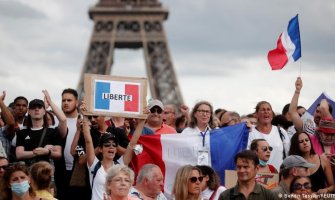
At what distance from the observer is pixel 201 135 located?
12.4 metres

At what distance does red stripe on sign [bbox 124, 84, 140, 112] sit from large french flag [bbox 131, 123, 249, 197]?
2.02 ft

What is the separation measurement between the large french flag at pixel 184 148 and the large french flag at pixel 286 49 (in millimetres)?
1873

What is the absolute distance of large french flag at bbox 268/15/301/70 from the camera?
545 inches

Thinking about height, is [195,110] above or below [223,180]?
above

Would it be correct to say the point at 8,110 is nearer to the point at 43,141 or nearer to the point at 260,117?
the point at 43,141

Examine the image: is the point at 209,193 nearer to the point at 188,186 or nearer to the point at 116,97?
the point at 188,186

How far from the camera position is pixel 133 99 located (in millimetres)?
12141

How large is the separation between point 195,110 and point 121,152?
1.37 m

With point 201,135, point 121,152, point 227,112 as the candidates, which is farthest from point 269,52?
point 121,152

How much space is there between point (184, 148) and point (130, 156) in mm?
1040

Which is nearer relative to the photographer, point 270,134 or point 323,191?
point 323,191

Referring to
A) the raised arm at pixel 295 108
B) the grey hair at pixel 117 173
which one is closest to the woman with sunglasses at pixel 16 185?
the grey hair at pixel 117 173

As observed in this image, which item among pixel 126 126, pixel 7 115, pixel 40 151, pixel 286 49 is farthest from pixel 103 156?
pixel 286 49

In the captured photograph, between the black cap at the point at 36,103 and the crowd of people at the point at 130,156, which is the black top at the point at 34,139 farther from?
the black cap at the point at 36,103
